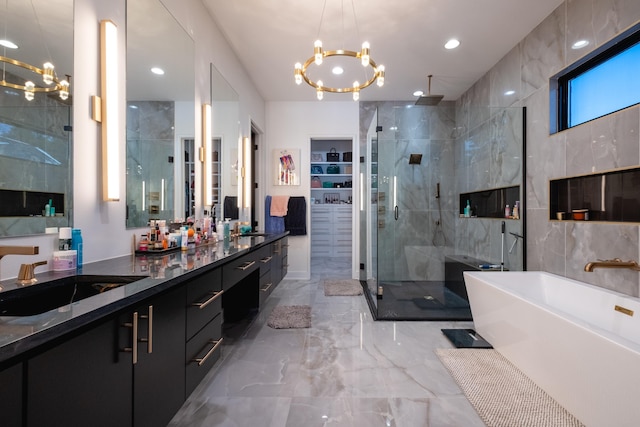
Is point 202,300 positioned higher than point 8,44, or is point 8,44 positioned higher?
point 8,44

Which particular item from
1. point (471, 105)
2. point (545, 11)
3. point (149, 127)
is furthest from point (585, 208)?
point (149, 127)

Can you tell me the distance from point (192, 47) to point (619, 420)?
3.26 meters

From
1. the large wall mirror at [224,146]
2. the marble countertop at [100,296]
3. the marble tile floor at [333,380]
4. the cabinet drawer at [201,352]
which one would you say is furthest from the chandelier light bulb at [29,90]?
the marble tile floor at [333,380]

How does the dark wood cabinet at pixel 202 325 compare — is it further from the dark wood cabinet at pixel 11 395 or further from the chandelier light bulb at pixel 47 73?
the chandelier light bulb at pixel 47 73

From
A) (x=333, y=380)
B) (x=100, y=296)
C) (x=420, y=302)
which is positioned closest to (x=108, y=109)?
(x=100, y=296)

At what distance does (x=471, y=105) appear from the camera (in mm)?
3965

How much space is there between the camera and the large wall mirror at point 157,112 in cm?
166

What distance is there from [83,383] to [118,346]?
0.41 feet

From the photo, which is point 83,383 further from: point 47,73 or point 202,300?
point 47,73

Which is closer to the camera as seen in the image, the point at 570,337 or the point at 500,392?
the point at 570,337

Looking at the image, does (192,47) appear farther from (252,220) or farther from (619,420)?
(619,420)

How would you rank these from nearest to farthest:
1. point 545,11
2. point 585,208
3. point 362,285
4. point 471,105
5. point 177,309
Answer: point 177,309 → point 585,208 → point 545,11 → point 471,105 → point 362,285

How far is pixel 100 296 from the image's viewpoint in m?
0.87

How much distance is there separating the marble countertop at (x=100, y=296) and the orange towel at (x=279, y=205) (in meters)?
2.66
